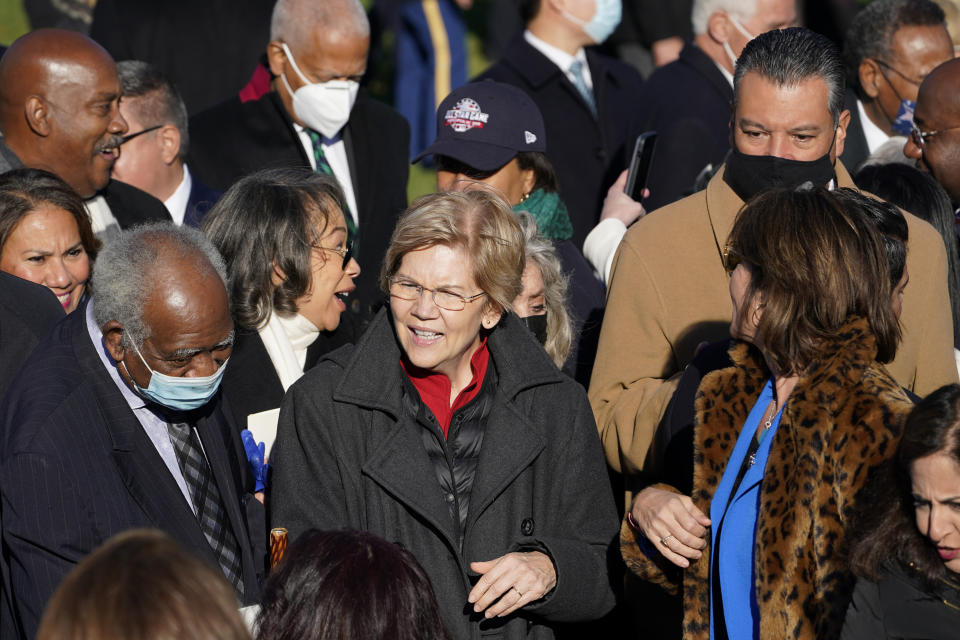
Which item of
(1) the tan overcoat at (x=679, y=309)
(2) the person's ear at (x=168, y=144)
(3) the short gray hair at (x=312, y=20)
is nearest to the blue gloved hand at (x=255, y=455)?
(1) the tan overcoat at (x=679, y=309)

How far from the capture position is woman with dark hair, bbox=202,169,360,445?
4102mm

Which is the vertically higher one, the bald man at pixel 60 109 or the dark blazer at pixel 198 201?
the bald man at pixel 60 109

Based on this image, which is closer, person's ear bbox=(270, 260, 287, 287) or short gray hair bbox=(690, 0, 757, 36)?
person's ear bbox=(270, 260, 287, 287)

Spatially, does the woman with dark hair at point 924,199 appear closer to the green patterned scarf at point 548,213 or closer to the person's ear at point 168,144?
the green patterned scarf at point 548,213

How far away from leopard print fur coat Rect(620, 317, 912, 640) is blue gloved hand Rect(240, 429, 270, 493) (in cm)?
177

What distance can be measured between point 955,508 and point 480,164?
2.69 meters

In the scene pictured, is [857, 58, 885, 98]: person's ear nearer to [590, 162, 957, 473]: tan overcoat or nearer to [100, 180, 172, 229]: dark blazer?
[590, 162, 957, 473]: tan overcoat

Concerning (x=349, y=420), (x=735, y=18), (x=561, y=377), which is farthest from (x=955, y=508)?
(x=735, y=18)

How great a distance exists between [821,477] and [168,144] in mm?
4225

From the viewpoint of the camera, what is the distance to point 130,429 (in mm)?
3225

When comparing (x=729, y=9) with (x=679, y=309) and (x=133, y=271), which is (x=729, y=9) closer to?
(x=679, y=309)

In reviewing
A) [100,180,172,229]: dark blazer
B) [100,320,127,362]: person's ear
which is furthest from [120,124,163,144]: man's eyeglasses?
[100,320,127,362]: person's ear

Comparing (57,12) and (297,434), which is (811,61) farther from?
(57,12)

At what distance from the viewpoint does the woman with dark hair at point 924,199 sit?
4617mm
